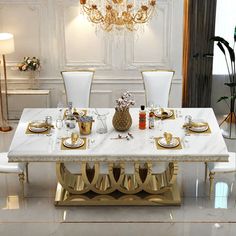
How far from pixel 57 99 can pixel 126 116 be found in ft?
7.79

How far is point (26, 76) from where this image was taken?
7.97 metres

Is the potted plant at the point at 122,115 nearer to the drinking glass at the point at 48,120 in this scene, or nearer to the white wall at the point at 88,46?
the drinking glass at the point at 48,120

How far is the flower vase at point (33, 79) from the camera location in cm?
790

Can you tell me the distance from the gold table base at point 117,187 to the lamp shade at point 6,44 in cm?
209

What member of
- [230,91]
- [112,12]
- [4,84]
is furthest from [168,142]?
[4,84]

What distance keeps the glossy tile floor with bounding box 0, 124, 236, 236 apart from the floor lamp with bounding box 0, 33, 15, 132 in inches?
63.9

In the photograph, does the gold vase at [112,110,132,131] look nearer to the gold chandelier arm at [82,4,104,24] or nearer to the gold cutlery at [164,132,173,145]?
the gold cutlery at [164,132,173,145]

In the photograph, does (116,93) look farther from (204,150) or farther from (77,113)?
(204,150)

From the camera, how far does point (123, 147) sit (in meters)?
5.71

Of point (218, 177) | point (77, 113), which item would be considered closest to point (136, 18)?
point (77, 113)

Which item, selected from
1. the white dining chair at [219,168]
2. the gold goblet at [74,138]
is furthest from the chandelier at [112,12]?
the white dining chair at [219,168]

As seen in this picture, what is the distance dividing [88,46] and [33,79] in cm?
94

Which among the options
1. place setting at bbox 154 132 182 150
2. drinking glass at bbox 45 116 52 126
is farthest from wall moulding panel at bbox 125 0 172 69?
place setting at bbox 154 132 182 150

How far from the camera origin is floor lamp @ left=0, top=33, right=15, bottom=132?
733 cm
